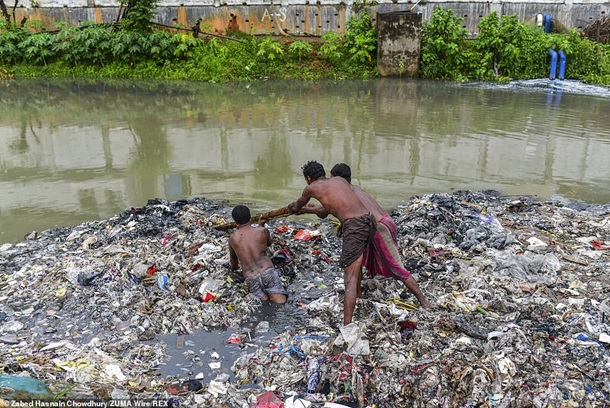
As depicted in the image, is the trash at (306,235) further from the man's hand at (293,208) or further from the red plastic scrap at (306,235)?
the man's hand at (293,208)

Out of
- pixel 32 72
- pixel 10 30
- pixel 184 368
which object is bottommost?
pixel 184 368

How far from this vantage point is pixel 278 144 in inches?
414

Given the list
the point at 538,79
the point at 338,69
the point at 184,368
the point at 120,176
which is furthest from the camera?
the point at 338,69

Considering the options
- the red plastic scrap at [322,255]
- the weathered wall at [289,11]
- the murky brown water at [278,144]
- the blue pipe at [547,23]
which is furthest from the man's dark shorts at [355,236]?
the blue pipe at [547,23]

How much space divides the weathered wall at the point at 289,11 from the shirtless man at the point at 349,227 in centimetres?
1530

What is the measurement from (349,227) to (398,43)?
46.7 feet

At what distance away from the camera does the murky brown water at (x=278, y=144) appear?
823 cm

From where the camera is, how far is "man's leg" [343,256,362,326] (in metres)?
4.49

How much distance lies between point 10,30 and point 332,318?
64.7 ft

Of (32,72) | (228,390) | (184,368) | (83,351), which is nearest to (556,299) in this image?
(228,390)

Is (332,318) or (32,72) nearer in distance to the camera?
(332,318)

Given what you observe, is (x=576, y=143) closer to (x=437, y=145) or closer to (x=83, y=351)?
(x=437, y=145)

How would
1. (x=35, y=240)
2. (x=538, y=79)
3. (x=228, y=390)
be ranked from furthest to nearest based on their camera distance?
1. (x=538, y=79)
2. (x=35, y=240)
3. (x=228, y=390)

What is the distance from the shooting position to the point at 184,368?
428 cm
